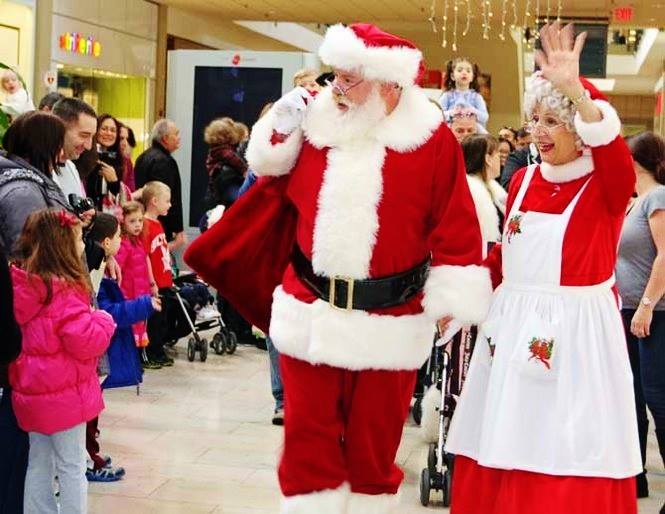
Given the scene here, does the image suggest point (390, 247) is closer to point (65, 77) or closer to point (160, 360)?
point (160, 360)

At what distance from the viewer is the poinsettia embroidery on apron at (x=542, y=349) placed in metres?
3.87

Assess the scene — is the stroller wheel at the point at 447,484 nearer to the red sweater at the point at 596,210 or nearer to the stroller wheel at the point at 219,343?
the red sweater at the point at 596,210

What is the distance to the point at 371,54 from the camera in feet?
13.3

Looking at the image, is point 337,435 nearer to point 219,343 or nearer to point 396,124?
point 396,124

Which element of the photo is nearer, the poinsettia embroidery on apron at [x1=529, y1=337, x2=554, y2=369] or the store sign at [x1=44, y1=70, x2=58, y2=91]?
the poinsettia embroidery on apron at [x1=529, y1=337, x2=554, y2=369]

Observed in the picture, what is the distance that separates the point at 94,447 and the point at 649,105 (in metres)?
32.4

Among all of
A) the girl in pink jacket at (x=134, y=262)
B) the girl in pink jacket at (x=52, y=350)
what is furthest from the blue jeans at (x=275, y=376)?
the girl in pink jacket at (x=52, y=350)

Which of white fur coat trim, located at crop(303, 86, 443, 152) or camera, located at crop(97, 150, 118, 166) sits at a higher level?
white fur coat trim, located at crop(303, 86, 443, 152)

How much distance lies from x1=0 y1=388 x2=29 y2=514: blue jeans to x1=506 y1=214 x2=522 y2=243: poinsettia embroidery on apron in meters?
1.76

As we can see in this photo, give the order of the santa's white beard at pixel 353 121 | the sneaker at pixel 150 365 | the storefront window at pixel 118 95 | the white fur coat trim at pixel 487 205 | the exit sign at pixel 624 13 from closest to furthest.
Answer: the santa's white beard at pixel 353 121 → the white fur coat trim at pixel 487 205 → the sneaker at pixel 150 365 → the storefront window at pixel 118 95 → the exit sign at pixel 624 13

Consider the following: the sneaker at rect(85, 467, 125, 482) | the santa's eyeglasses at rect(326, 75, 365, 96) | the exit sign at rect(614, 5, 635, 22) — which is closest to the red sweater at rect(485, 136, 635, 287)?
the santa's eyeglasses at rect(326, 75, 365, 96)

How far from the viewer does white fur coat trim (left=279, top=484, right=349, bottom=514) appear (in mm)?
4023

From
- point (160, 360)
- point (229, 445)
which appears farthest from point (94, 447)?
point (160, 360)

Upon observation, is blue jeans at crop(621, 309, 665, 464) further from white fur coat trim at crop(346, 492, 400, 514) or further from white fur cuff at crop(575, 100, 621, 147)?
white fur cuff at crop(575, 100, 621, 147)
